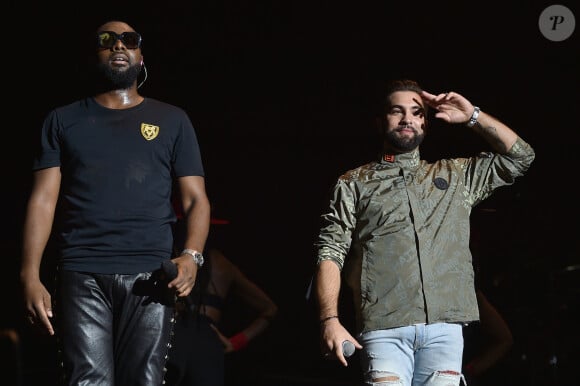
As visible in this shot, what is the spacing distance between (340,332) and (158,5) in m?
3.14

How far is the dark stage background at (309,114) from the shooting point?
5.84 metres

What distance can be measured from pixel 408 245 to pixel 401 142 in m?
0.50

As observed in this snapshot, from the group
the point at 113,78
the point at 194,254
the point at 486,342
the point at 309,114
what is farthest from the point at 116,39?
the point at 486,342

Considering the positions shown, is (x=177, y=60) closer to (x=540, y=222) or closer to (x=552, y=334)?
(x=540, y=222)

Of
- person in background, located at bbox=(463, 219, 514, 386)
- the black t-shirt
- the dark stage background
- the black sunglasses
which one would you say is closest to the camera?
the black t-shirt

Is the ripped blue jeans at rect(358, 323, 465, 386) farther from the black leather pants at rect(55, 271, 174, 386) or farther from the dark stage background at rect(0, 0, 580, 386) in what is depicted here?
the dark stage background at rect(0, 0, 580, 386)

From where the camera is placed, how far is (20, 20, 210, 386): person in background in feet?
10.8

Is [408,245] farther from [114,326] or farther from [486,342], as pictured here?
[486,342]

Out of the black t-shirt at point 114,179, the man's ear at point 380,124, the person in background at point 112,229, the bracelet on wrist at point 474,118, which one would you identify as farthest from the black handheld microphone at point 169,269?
the bracelet on wrist at point 474,118

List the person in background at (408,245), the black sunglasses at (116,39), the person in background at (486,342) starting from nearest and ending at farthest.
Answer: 1. the person in background at (408,245)
2. the black sunglasses at (116,39)
3. the person in background at (486,342)

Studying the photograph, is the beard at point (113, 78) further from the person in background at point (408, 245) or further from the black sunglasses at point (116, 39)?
the person in background at point (408, 245)

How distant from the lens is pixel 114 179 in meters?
3.42

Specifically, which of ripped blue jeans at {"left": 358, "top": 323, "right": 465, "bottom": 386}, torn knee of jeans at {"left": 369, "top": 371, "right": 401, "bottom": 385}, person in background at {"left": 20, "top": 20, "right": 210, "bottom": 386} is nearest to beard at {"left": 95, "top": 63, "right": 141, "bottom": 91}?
person in background at {"left": 20, "top": 20, "right": 210, "bottom": 386}

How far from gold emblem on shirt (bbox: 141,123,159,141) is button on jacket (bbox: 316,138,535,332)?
867 mm
